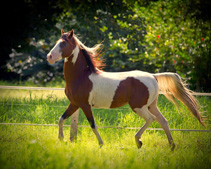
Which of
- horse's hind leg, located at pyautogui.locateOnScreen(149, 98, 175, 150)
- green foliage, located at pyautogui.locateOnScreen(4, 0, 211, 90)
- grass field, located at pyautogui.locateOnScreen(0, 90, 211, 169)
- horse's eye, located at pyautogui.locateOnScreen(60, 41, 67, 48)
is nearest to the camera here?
grass field, located at pyautogui.locateOnScreen(0, 90, 211, 169)

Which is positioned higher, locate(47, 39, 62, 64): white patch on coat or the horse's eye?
the horse's eye

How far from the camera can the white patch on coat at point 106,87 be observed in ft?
14.4

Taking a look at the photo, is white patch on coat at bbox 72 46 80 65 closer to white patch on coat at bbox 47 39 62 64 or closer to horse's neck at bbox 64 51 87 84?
horse's neck at bbox 64 51 87 84

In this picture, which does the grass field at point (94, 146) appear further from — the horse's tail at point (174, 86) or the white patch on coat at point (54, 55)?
the white patch on coat at point (54, 55)

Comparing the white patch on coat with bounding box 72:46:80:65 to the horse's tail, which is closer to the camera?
the white patch on coat with bounding box 72:46:80:65

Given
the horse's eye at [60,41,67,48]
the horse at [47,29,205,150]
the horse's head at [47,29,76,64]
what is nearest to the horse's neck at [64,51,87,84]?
the horse at [47,29,205,150]

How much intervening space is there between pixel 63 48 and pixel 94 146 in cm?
161

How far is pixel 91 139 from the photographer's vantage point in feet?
17.3

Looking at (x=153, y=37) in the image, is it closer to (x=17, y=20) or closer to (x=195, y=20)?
(x=195, y=20)

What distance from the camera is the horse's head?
13.7 feet

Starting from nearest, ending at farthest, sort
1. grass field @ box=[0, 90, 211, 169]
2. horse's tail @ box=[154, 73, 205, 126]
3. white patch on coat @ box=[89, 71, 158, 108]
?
grass field @ box=[0, 90, 211, 169] → white patch on coat @ box=[89, 71, 158, 108] → horse's tail @ box=[154, 73, 205, 126]

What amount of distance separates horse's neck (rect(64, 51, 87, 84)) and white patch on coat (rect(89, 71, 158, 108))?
20cm

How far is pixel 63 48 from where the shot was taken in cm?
427

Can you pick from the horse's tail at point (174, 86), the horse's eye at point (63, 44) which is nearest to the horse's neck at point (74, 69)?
the horse's eye at point (63, 44)
